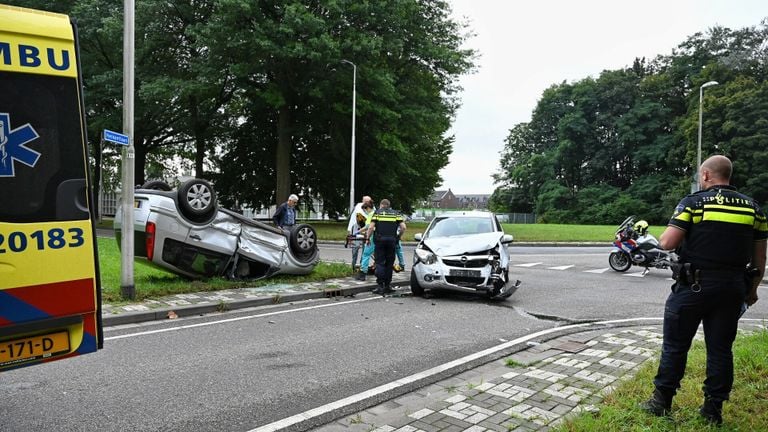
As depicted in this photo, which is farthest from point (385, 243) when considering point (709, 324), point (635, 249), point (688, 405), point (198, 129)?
point (198, 129)

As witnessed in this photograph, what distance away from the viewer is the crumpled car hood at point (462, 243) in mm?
9406

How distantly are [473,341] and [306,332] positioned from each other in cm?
208

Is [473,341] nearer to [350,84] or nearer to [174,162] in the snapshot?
[350,84]

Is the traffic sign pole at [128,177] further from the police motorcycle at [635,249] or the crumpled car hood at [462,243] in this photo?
the police motorcycle at [635,249]

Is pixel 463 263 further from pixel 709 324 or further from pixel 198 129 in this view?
pixel 198 129

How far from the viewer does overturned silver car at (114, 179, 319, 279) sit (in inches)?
345

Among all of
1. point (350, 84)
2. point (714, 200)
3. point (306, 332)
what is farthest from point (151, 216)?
point (350, 84)

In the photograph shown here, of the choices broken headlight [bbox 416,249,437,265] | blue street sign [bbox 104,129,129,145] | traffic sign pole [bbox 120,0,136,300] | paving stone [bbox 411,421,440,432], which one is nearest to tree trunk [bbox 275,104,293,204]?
broken headlight [bbox 416,249,437,265]

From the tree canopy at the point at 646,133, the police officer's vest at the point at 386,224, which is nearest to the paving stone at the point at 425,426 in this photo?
the police officer's vest at the point at 386,224

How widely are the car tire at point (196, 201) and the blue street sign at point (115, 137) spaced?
43.7 inches

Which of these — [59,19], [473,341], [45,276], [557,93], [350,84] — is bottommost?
[473,341]

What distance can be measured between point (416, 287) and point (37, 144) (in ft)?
23.9

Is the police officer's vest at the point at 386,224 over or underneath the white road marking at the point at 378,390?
over

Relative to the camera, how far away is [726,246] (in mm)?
3783
